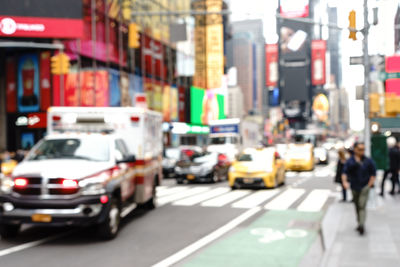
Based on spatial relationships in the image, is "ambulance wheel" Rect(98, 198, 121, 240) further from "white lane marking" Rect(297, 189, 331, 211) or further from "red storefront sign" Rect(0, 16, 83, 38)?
"red storefront sign" Rect(0, 16, 83, 38)

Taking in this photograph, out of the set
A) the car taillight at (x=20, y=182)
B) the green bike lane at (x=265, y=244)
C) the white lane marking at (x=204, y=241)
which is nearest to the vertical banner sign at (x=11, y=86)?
the white lane marking at (x=204, y=241)

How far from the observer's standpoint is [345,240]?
905 cm

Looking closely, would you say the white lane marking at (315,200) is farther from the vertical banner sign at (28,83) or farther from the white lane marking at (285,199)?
the vertical banner sign at (28,83)

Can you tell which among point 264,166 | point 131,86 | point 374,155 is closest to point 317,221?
point 374,155

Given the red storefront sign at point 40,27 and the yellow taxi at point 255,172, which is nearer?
the yellow taxi at point 255,172

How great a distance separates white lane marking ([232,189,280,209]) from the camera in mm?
15091

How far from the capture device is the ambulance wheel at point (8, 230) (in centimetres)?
949

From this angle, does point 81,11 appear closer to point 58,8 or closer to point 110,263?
point 58,8

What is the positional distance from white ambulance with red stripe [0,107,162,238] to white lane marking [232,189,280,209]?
3235mm

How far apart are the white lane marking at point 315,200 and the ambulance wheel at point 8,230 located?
7657 millimetres

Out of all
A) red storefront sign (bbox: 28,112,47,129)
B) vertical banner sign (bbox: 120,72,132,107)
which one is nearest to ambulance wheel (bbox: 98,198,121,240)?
red storefront sign (bbox: 28,112,47,129)

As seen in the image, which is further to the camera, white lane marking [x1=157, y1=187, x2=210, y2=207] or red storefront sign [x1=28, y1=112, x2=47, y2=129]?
red storefront sign [x1=28, y1=112, x2=47, y2=129]

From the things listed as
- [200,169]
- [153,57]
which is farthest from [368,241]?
[153,57]

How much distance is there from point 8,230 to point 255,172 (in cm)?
1150
